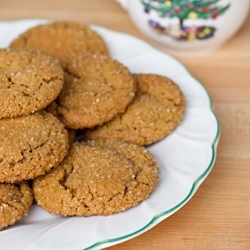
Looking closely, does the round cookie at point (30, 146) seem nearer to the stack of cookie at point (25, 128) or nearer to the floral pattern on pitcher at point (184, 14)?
the stack of cookie at point (25, 128)

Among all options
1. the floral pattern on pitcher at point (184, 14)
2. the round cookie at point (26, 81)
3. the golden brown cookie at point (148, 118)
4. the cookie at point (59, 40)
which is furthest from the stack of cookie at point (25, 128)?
the floral pattern on pitcher at point (184, 14)

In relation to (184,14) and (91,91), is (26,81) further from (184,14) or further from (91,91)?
(184,14)

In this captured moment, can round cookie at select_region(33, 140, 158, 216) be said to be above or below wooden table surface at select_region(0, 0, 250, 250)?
above

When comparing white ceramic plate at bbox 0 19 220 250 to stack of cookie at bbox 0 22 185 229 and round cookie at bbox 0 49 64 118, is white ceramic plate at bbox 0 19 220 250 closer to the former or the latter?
stack of cookie at bbox 0 22 185 229

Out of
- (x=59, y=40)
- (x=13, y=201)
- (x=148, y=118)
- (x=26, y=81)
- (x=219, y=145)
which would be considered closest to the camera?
(x=13, y=201)

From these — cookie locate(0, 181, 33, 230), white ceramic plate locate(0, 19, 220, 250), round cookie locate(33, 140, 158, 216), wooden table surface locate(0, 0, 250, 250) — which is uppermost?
cookie locate(0, 181, 33, 230)

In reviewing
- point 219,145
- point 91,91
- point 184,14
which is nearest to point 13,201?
point 91,91

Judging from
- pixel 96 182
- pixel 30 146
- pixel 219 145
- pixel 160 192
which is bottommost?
pixel 219 145

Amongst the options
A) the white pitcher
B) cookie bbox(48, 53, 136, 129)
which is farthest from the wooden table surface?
cookie bbox(48, 53, 136, 129)
